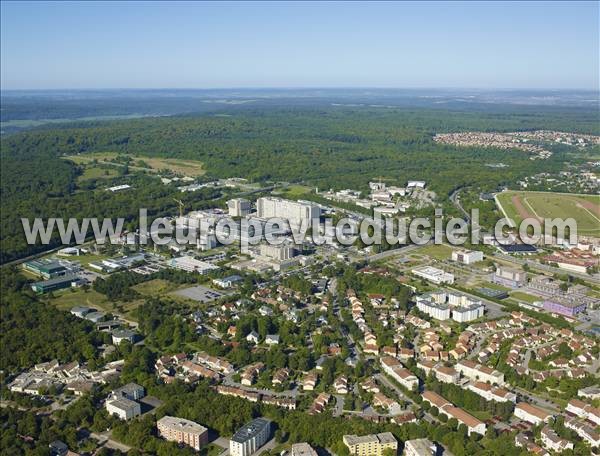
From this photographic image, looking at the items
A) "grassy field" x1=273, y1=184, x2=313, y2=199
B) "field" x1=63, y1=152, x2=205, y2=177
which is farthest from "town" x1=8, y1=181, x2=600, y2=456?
"field" x1=63, y1=152, x2=205, y2=177

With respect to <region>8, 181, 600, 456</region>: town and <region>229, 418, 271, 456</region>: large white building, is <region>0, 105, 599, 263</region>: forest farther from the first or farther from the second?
<region>229, 418, 271, 456</region>: large white building

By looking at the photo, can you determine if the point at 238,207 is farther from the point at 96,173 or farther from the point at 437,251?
the point at 96,173

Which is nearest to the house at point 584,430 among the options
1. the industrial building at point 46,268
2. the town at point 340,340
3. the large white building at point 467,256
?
the town at point 340,340

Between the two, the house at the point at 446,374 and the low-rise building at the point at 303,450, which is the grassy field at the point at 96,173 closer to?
the house at the point at 446,374

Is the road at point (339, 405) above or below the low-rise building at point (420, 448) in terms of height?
below

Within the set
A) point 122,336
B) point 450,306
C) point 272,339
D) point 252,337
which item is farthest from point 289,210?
point 122,336
